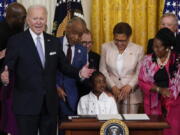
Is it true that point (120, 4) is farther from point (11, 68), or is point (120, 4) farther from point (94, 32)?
point (11, 68)

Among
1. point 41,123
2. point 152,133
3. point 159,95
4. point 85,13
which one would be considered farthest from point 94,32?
point 152,133

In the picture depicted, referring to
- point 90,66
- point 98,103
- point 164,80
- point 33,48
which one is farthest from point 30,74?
point 164,80

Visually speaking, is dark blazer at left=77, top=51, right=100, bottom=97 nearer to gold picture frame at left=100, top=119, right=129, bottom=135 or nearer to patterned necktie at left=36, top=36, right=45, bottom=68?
patterned necktie at left=36, top=36, right=45, bottom=68

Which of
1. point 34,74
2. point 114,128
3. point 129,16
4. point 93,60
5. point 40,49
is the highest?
point 129,16

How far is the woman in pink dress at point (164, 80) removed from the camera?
179 inches

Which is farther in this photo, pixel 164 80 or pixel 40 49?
pixel 164 80

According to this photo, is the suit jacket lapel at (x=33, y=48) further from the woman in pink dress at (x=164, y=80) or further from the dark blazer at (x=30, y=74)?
the woman in pink dress at (x=164, y=80)

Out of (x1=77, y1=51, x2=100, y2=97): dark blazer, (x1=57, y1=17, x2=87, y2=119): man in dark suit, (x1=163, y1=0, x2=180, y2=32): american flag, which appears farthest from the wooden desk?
(x1=163, y1=0, x2=180, y2=32): american flag

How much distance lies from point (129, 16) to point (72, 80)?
1.57 metres

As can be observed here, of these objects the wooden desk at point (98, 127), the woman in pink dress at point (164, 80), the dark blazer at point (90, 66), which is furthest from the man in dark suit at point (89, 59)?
the wooden desk at point (98, 127)

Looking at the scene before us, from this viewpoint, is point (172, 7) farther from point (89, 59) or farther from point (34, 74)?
point (34, 74)

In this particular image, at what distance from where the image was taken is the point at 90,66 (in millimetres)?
4996

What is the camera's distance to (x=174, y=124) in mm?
4652

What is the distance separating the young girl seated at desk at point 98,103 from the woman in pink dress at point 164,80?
1.24ft
